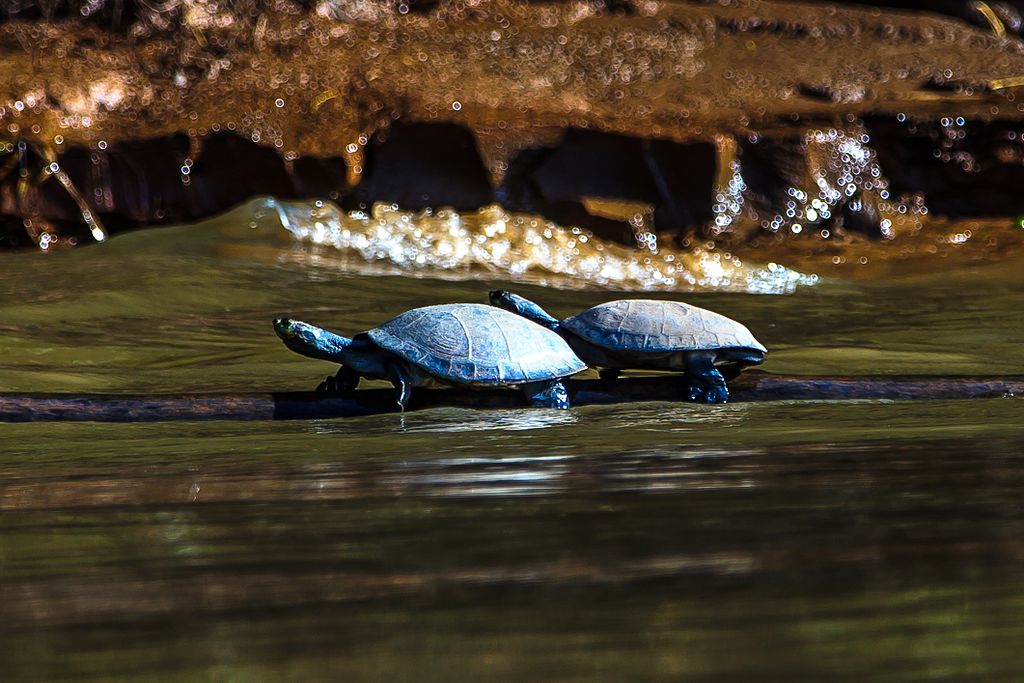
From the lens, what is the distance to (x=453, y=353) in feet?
18.5

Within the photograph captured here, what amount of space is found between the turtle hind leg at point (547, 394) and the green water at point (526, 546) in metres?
0.16

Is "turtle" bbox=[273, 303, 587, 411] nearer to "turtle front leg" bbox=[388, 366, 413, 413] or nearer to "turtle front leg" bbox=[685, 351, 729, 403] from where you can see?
"turtle front leg" bbox=[388, 366, 413, 413]

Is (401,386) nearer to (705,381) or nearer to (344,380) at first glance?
(344,380)

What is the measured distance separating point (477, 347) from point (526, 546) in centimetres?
309

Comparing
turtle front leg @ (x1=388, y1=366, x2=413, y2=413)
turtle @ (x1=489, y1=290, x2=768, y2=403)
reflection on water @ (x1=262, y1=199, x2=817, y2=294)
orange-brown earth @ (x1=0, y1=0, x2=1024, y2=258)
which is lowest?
turtle front leg @ (x1=388, y1=366, x2=413, y2=413)

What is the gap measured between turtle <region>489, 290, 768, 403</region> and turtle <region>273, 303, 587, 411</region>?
23 cm

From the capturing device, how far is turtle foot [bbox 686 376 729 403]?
5648 millimetres

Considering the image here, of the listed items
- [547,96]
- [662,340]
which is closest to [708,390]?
[662,340]

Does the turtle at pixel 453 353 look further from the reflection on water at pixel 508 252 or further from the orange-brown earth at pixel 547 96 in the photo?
the orange-brown earth at pixel 547 96

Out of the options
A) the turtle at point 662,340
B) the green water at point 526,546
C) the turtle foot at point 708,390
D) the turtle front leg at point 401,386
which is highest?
the turtle at point 662,340

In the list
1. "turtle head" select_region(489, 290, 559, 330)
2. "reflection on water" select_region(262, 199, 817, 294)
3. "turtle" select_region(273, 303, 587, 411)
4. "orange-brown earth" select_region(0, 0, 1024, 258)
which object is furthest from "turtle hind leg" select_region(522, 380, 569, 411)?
"orange-brown earth" select_region(0, 0, 1024, 258)

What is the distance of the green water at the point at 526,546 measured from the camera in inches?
73.9

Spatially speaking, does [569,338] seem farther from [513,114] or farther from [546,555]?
[513,114]

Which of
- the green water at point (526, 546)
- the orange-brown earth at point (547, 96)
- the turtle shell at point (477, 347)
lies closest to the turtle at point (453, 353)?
the turtle shell at point (477, 347)
